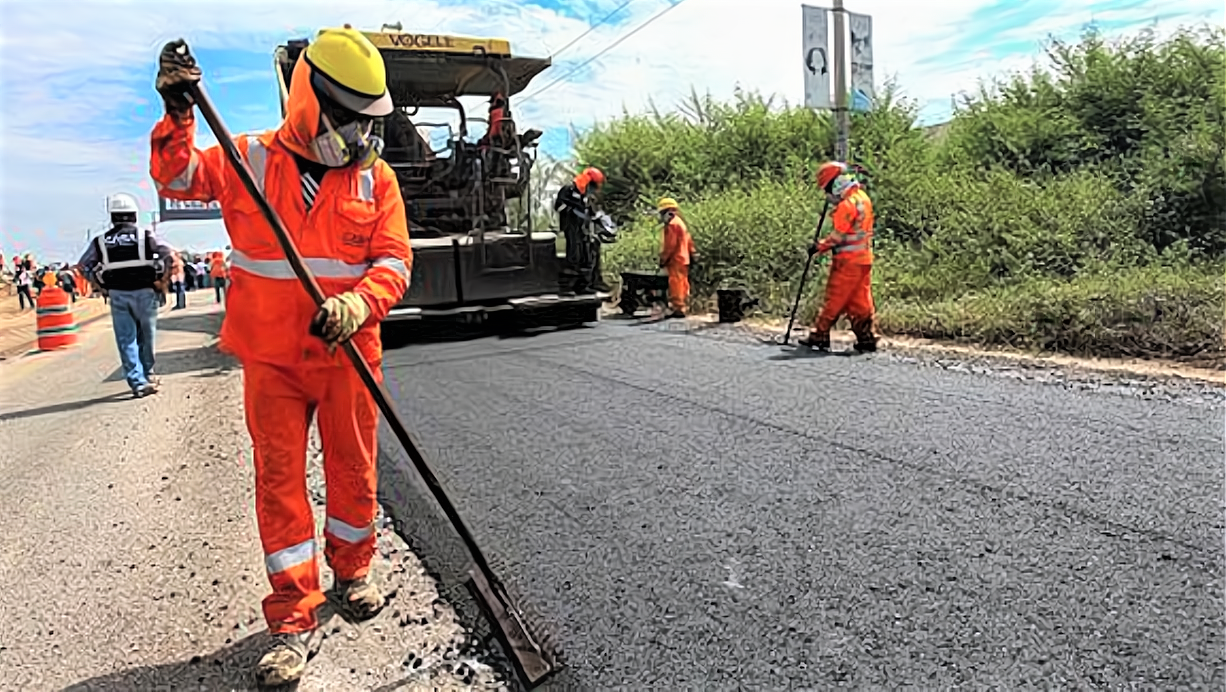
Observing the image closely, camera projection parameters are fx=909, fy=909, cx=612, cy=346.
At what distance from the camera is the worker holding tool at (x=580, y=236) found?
10922mm

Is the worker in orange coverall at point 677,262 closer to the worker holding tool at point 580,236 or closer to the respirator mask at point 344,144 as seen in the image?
the worker holding tool at point 580,236

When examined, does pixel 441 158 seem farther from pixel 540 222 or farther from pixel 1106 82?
pixel 1106 82

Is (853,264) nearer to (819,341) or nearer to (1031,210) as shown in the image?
(819,341)

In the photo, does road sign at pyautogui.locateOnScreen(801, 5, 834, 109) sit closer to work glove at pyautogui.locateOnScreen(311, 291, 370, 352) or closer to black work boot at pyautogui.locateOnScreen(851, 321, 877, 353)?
black work boot at pyautogui.locateOnScreen(851, 321, 877, 353)

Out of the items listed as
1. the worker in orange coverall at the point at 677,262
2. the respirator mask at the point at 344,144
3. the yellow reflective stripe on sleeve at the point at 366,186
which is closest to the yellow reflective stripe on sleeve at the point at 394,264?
the yellow reflective stripe on sleeve at the point at 366,186

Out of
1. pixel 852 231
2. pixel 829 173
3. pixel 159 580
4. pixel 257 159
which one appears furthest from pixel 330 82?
pixel 829 173

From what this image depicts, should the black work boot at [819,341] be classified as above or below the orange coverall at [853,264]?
below

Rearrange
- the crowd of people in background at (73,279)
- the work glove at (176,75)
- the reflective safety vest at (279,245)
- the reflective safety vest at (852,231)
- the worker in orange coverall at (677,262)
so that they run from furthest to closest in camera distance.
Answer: the crowd of people in background at (73,279) → the worker in orange coverall at (677,262) → the reflective safety vest at (852,231) → the reflective safety vest at (279,245) → the work glove at (176,75)

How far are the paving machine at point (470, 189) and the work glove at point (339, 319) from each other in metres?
6.83

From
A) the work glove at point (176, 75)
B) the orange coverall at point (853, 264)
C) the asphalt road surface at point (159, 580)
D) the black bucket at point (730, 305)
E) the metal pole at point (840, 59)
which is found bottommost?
the asphalt road surface at point (159, 580)

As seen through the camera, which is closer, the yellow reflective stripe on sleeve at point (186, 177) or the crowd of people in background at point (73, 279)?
the yellow reflective stripe on sleeve at point (186, 177)

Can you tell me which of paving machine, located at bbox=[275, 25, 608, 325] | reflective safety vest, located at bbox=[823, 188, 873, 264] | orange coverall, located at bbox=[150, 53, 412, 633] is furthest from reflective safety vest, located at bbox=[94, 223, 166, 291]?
reflective safety vest, located at bbox=[823, 188, 873, 264]

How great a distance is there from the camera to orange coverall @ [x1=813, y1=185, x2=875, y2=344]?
26.0ft

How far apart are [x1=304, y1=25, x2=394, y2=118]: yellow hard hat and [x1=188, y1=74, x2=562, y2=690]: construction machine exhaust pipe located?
13.5 inches
